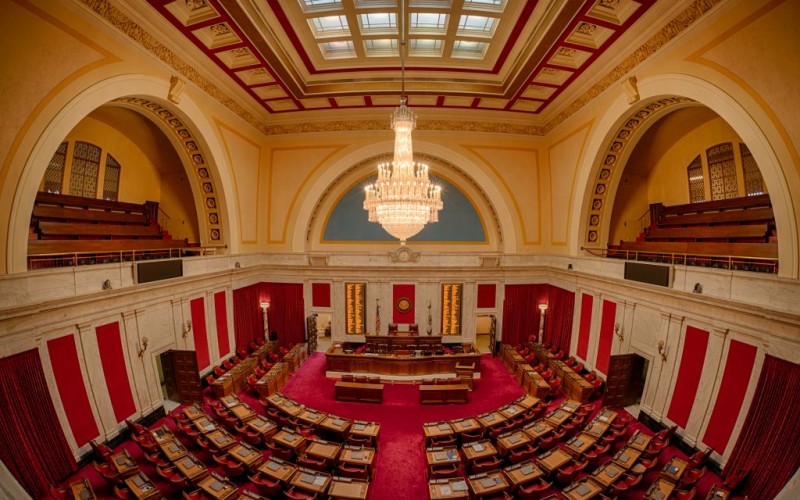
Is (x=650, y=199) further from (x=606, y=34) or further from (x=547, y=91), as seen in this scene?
(x=606, y=34)

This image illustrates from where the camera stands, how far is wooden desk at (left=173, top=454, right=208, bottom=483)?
5625 mm

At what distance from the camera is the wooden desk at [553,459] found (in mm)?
5887

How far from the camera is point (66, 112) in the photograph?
5.93m

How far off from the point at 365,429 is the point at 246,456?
240 cm

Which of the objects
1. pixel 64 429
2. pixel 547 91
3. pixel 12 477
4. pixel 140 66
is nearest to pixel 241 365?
pixel 64 429

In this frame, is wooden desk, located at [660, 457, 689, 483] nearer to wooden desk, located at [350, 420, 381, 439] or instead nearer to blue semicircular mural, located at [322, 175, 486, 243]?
wooden desk, located at [350, 420, 381, 439]

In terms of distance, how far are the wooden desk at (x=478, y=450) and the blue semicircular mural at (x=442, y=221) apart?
8.37 metres

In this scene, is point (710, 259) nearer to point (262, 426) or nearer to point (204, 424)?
point (262, 426)

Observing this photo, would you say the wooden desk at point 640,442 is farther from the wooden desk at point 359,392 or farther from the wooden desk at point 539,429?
the wooden desk at point 359,392

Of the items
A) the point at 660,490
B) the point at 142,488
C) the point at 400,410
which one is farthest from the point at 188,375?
the point at 660,490

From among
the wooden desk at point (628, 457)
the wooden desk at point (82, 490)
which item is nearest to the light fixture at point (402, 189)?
the wooden desk at point (628, 457)

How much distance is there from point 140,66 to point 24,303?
18.1 ft

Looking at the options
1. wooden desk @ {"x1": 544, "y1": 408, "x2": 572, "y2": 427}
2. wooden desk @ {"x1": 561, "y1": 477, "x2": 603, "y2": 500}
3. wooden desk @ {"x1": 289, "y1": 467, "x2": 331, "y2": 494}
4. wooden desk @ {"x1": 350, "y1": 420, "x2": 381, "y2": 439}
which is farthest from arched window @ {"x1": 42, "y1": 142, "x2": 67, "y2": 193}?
wooden desk @ {"x1": 544, "y1": 408, "x2": 572, "y2": 427}

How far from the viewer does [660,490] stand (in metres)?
5.32
